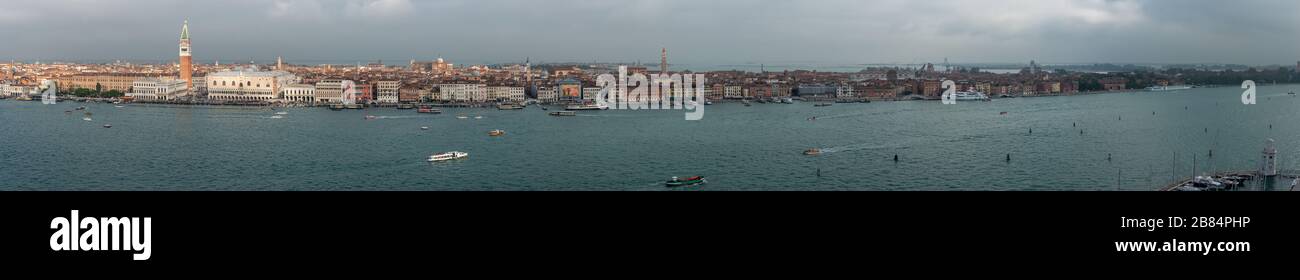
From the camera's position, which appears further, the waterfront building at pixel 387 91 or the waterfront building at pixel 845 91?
the waterfront building at pixel 845 91

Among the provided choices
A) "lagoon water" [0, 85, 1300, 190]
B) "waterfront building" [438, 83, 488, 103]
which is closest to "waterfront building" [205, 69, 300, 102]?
"lagoon water" [0, 85, 1300, 190]

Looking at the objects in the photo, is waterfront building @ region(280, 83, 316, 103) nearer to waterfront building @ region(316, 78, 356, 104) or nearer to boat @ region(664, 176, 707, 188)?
waterfront building @ region(316, 78, 356, 104)

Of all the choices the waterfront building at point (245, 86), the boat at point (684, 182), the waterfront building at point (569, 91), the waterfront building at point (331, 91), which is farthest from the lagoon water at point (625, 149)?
the waterfront building at point (569, 91)

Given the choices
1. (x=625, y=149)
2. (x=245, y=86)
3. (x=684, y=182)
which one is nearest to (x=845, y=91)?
(x=245, y=86)

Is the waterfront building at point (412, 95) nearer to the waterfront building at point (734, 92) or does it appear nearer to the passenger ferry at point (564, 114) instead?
the passenger ferry at point (564, 114)

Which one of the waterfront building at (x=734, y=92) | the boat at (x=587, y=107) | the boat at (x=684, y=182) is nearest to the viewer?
the boat at (x=684, y=182)

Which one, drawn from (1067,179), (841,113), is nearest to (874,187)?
(1067,179)

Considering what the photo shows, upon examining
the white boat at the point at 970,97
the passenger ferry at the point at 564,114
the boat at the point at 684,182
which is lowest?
the boat at the point at 684,182

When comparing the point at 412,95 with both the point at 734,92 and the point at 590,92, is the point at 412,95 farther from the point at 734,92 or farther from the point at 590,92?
the point at 734,92
